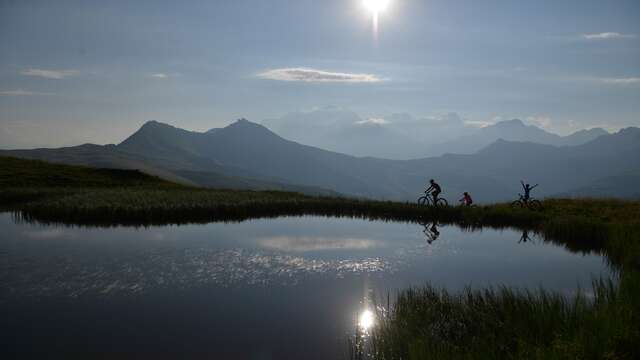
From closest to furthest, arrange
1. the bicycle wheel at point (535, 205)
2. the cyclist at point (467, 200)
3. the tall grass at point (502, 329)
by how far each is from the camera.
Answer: the tall grass at point (502, 329)
the bicycle wheel at point (535, 205)
the cyclist at point (467, 200)

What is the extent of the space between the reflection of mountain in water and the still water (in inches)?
3.0

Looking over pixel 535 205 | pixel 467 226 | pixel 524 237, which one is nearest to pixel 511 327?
pixel 524 237

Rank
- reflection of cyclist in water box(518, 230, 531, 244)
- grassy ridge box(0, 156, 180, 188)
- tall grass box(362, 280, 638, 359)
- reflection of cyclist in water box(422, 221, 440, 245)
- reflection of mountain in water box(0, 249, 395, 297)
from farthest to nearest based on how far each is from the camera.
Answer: grassy ridge box(0, 156, 180, 188)
reflection of cyclist in water box(422, 221, 440, 245)
reflection of cyclist in water box(518, 230, 531, 244)
reflection of mountain in water box(0, 249, 395, 297)
tall grass box(362, 280, 638, 359)

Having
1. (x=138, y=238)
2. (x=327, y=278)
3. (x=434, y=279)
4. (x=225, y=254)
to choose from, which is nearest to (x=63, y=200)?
(x=138, y=238)

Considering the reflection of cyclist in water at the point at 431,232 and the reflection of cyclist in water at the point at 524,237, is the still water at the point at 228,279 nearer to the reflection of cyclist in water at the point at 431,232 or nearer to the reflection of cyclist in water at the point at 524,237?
the reflection of cyclist in water at the point at 524,237

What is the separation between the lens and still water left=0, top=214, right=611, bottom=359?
15.8 metres

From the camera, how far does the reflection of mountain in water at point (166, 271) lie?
21141 millimetres

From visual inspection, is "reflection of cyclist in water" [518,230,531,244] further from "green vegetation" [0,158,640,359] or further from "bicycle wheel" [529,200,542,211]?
A: "bicycle wheel" [529,200,542,211]

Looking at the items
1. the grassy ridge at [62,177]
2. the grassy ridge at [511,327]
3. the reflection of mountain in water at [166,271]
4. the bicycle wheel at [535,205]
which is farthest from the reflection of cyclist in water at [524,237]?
the grassy ridge at [62,177]

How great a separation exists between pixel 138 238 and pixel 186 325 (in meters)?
17.8

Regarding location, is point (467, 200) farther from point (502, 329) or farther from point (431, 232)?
point (502, 329)

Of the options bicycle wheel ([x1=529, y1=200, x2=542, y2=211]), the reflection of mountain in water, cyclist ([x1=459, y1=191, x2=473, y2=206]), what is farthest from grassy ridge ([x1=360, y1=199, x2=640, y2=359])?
cyclist ([x1=459, y1=191, x2=473, y2=206])

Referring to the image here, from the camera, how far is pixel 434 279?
23.8 meters

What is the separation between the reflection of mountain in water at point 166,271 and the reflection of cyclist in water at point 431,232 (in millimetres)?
8951
